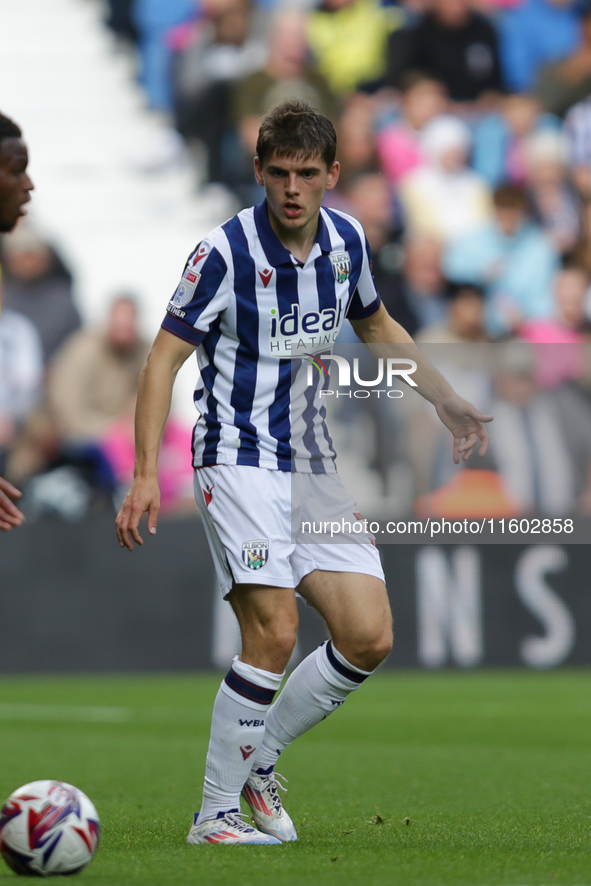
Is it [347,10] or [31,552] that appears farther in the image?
[347,10]

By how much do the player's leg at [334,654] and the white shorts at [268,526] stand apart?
0.05 metres

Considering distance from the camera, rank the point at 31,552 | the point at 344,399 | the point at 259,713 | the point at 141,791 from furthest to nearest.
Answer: the point at 31,552 < the point at 141,791 < the point at 344,399 < the point at 259,713

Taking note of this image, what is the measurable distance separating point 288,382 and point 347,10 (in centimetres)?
987

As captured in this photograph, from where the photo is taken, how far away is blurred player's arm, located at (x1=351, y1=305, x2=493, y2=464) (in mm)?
4039

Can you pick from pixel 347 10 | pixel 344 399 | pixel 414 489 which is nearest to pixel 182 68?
pixel 347 10

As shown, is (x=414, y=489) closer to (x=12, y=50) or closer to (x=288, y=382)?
(x=288, y=382)

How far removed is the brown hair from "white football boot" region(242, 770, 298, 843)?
1.77 m

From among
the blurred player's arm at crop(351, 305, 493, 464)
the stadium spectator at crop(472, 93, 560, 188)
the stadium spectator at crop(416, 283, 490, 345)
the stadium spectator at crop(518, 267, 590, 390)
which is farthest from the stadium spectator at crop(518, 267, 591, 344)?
the blurred player's arm at crop(351, 305, 493, 464)

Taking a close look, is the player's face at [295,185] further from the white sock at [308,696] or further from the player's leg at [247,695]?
the white sock at [308,696]

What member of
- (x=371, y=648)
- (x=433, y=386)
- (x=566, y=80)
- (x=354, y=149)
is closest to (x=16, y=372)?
(x=354, y=149)

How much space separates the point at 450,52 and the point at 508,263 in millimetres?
2255

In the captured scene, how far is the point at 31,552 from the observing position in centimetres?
990

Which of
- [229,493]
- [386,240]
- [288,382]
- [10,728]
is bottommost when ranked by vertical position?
[10,728]

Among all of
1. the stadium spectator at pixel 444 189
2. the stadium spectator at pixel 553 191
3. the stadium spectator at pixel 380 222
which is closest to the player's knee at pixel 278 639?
the stadium spectator at pixel 380 222
